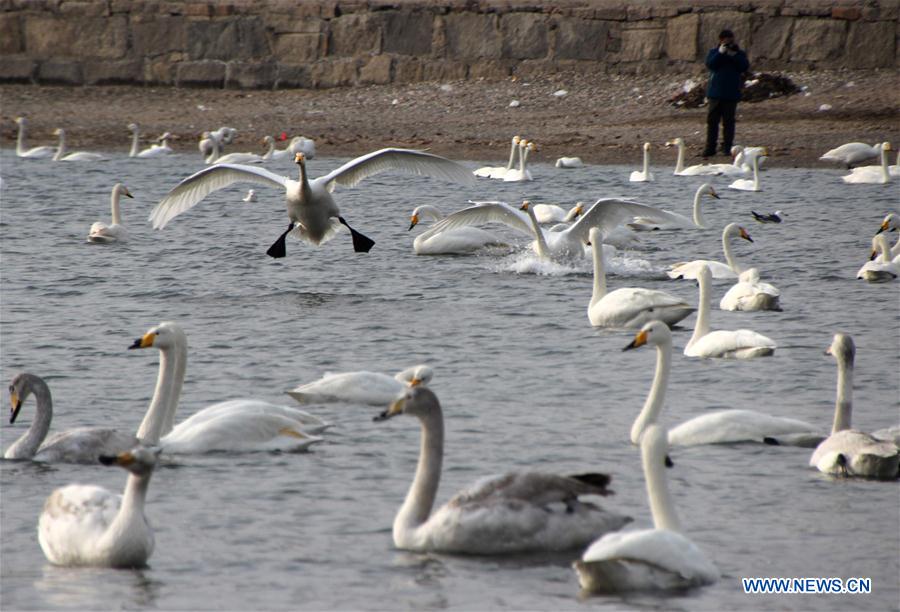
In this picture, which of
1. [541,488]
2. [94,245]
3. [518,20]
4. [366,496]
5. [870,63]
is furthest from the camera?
[518,20]

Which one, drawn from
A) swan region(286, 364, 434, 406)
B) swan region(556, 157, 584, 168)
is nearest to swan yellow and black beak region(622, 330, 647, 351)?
swan region(286, 364, 434, 406)

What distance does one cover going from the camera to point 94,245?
16.9 m

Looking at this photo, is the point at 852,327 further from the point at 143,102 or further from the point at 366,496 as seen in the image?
the point at 143,102

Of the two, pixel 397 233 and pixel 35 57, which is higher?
pixel 35 57

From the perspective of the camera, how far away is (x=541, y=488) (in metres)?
6.29

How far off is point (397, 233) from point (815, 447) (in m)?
10.3

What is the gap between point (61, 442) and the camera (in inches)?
302

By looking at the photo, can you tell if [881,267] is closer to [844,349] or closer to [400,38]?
[844,349]

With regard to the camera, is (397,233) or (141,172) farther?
(141,172)

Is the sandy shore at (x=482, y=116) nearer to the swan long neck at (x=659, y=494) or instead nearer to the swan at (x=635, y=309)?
the swan at (x=635, y=309)

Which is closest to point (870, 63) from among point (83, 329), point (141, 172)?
point (141, 172)

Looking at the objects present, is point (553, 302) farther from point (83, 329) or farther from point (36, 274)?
point (36, 274)

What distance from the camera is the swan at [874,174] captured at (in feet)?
67.3

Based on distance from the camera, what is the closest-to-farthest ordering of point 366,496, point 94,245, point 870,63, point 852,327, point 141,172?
point 366,496
point 852,327
point 94,245
point 141,172
point 870,63
